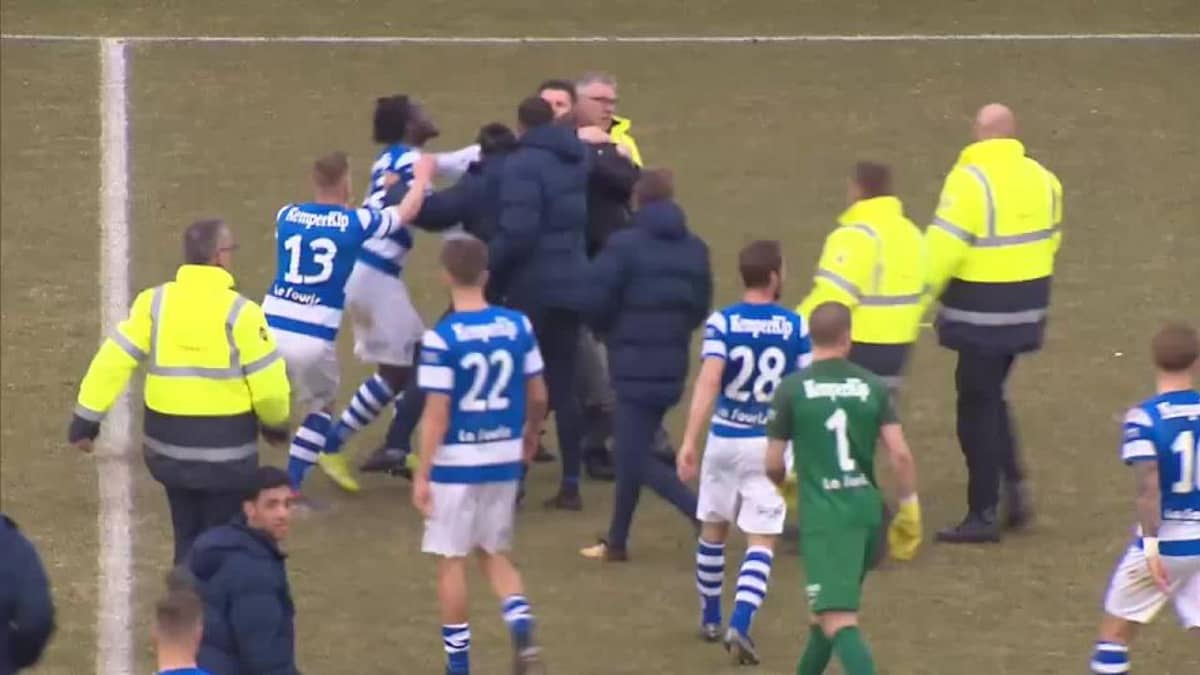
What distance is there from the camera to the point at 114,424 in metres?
16.1

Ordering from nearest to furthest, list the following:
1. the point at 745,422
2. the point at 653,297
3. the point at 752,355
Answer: the point at 752,355 < the point at 745,422 < the point at 653,297

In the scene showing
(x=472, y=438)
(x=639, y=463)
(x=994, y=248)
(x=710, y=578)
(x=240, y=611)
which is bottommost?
(x=710, y=578)

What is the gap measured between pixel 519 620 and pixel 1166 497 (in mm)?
2766

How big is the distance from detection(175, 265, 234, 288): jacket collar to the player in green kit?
2521 millimetres

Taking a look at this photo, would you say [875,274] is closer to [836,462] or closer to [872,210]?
[872,210]

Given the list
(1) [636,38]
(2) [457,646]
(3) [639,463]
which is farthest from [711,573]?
(1) [636,38]

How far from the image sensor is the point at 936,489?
14672mm

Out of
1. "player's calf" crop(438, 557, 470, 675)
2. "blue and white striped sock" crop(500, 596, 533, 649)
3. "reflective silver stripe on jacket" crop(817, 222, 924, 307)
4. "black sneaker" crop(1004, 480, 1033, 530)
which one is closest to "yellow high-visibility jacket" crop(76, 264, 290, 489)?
"player's calf" crop(438, 557, 470, 675)

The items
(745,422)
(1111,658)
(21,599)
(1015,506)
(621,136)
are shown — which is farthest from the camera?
(621,136)

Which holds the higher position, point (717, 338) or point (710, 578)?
point (717, 338)

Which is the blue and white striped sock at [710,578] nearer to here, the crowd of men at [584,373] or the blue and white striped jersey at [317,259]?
the crowd of men at [584,373]

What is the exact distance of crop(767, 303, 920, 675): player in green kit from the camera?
10398mm

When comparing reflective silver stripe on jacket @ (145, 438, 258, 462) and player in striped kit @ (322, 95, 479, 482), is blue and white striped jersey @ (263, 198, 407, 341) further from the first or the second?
reflective silver stripe on jacket @ (145, 438, 258, 462)

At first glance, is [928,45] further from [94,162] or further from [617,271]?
[617,271]
